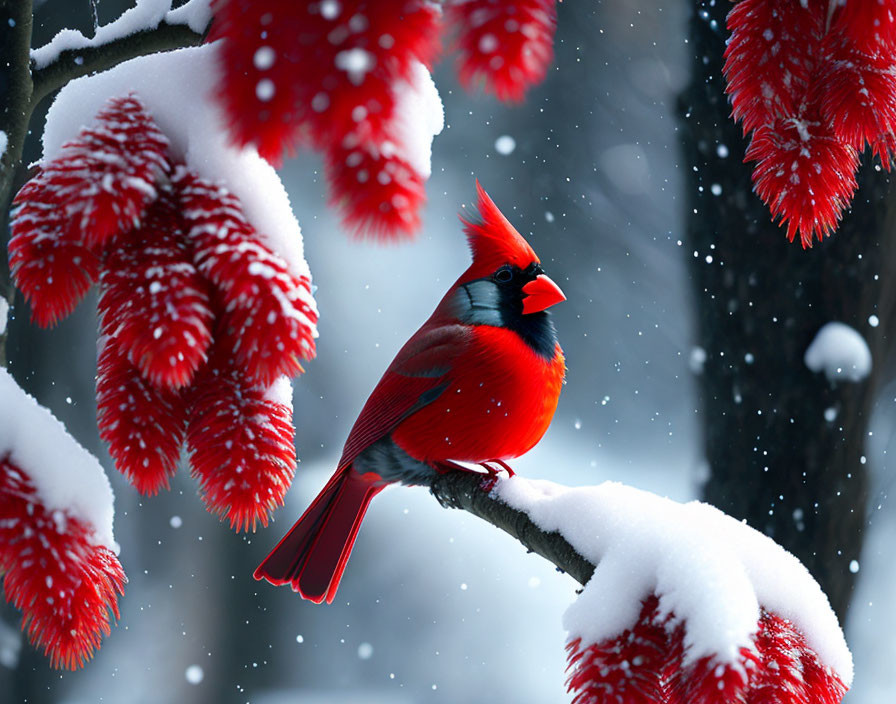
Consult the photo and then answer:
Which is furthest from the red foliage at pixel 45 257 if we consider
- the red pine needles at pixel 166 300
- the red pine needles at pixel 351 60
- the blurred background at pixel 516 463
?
the blurred background at pixel 516 463

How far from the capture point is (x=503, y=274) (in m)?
0.90

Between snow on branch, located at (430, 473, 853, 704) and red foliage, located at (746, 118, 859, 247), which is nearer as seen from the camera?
snow on branch, located at (430, 473, 853, 704)

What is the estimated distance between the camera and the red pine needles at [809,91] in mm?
484

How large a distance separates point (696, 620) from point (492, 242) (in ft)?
1.83

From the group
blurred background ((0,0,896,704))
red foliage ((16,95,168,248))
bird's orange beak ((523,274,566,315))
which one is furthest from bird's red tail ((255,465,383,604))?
blurred background ((0,0,896,704))

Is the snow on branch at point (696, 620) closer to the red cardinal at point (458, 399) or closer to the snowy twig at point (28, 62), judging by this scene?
the red cardinal at point (458, 399)

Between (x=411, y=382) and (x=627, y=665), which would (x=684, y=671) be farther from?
(x=411, y=382)

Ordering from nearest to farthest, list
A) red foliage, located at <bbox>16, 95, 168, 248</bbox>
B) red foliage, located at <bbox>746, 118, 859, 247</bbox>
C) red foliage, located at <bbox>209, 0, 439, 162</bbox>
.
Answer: red foliage, located at <bbox>209, 0, 439, 162</bbox> < red foliage, located at <bbox>16, 95, 168, 248</bbox> < red foliage, located at <bbox>746, 118, 859, 247</bbox>

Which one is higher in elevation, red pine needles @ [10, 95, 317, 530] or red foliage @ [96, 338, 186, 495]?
red pine needles @ [10, 95, 317, 530]

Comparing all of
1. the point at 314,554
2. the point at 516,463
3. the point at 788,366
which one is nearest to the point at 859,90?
the point at 314,554

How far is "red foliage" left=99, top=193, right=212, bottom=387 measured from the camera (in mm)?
392

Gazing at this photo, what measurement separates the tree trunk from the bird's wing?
113cm

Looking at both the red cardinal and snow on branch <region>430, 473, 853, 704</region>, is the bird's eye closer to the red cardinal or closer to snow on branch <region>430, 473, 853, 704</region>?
the red cardinal

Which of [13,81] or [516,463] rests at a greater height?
[516,463]
